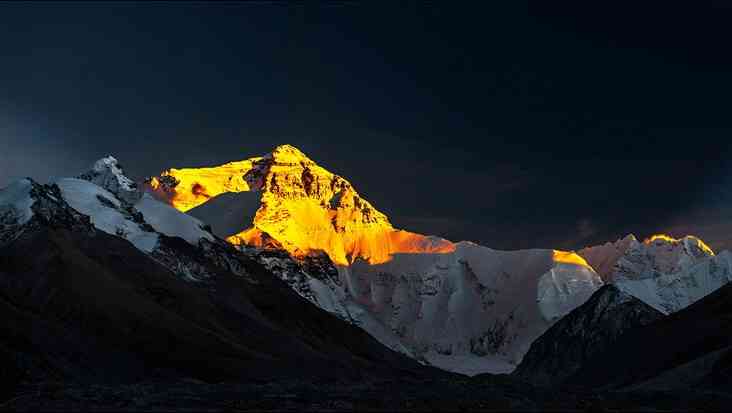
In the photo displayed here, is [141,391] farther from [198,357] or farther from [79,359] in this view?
[198,357]

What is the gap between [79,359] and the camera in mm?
147250

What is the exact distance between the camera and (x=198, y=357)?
166 metres

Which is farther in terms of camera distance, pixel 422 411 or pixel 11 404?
pixel 11 404

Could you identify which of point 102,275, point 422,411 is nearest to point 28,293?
point 102,275

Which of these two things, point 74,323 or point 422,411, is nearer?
point 422,411

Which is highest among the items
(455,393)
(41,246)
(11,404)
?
(41,246)

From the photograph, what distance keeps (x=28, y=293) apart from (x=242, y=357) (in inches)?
1692

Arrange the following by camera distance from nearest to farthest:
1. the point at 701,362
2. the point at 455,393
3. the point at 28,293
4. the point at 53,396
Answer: the point at 53,396, the point at 455,393, the point at 701,362, the point at 28,293

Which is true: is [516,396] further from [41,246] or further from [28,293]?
[41,246]

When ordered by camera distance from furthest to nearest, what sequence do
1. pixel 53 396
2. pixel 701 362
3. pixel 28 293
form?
pixel 28 293 → pixel 701 362 → pixel 53 396

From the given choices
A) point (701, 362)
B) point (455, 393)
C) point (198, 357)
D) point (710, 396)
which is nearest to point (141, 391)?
point (455, 393)

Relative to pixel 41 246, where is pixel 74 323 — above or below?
below

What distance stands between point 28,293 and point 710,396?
135 metres

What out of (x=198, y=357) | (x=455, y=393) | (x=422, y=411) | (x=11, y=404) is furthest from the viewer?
(x=198, y=357)
